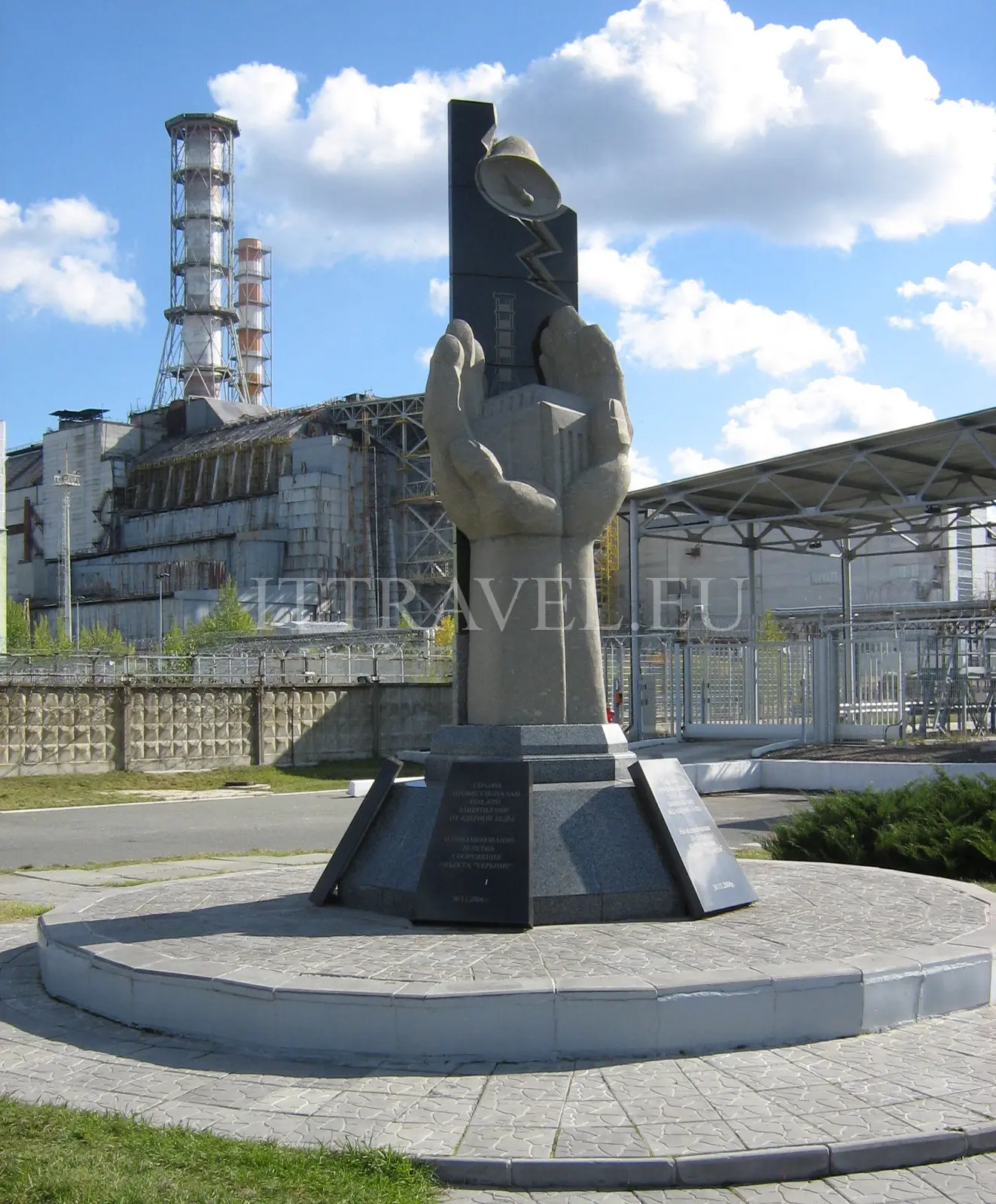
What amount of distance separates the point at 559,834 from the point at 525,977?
1923mm

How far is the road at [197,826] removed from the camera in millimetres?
16047

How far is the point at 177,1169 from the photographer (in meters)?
4.62

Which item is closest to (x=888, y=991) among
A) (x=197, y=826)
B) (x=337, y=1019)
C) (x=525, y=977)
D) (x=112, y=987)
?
(x=525, y=977)

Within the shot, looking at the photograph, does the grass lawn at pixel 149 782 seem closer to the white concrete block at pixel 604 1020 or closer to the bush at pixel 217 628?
the white concrete block at pixel 604 1020

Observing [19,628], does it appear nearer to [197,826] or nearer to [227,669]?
[227,669]

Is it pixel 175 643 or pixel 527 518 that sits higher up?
pixel 527 518

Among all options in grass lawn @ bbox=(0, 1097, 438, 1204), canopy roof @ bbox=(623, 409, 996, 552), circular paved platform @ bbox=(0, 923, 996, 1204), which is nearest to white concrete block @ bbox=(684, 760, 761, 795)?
canopy roof @ bbox=(623, 409, 996, 552)

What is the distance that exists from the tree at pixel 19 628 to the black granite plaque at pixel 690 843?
174ft

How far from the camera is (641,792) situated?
862 centimetres

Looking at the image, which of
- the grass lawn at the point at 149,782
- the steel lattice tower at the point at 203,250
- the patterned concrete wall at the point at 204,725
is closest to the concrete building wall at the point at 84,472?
the steel lattice tower at the point at 203,250

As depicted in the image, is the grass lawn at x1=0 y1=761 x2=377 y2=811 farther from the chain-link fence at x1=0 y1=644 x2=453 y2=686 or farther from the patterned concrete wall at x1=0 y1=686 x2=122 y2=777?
the chain-link fence at x1=0 y1=644 x2=453 y2=686

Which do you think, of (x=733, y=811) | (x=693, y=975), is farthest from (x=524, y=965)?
(x=733, y=811)

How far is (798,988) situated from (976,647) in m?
26.4

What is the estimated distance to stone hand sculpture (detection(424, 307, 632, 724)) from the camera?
9.05 m
